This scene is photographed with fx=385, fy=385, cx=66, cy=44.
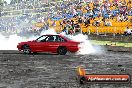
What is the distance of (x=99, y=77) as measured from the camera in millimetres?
9688

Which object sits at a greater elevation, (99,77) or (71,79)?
(99,77)

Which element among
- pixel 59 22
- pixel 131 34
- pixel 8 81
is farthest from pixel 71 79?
pixel 59 22

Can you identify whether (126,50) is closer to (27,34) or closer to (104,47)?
(104,47)

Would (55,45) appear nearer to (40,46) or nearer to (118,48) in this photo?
(40,46)

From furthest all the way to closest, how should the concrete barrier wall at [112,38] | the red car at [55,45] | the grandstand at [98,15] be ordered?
the grandstand at [98,15] → the concrete barrier wall at [112,38] → the red car at [55,45]

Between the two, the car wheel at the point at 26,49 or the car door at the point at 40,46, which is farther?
the car wheel at the point at 26,49

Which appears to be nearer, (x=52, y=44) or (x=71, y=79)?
(x=71, y=79)

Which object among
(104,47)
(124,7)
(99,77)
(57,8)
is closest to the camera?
(99,77)

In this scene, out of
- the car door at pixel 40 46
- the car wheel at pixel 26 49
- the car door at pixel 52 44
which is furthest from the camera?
the car wheel at pixel 26 49

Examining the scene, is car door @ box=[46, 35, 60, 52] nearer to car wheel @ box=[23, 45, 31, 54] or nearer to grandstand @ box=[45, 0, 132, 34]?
car wheel @ box=[23, 45, 31, 54]

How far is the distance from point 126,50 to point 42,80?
16.8 m

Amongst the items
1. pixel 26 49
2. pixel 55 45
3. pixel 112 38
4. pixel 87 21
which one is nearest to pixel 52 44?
pixel 55 45

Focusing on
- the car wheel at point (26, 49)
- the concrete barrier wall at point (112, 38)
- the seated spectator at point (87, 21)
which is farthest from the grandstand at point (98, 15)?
the car wheel at point (26, 49)

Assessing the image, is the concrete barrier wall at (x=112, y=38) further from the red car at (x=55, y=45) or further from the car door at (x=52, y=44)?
the car door at (x=52, y=44)
